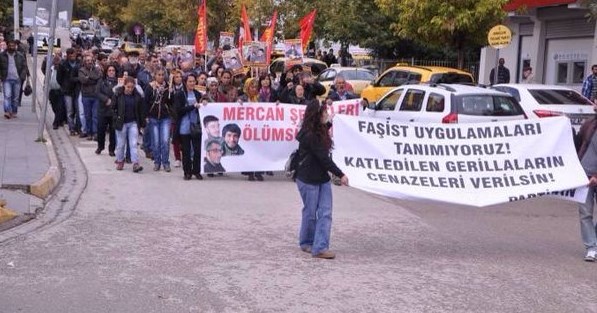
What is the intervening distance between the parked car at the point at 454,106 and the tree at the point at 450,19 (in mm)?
10336

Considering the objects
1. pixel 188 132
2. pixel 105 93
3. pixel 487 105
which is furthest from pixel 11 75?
pixel 487 105

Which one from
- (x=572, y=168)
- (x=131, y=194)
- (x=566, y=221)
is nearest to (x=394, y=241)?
(x=572, y=168)

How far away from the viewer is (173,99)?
12922 millimetres

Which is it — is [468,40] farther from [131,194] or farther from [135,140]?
[131,194]

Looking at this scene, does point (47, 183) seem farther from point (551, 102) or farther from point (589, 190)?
point (551, 102)

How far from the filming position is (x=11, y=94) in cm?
1861

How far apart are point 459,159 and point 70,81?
34.1ft

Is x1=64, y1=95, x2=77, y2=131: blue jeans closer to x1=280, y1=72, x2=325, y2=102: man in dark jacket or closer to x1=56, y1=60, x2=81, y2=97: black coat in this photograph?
x1=56, y1=60, x2=81, y2=97: black coat

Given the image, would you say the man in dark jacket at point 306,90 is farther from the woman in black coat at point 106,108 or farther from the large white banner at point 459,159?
the large white banner at point 459,159

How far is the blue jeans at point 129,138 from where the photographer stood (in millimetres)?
13125

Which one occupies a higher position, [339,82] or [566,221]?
[339,82]

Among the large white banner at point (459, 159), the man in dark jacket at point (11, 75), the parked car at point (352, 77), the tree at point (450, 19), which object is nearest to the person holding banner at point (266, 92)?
the large white banner at point (459, 159)

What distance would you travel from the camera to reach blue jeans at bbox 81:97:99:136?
52.0ft

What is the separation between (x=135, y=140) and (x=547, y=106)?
26.3 ft
